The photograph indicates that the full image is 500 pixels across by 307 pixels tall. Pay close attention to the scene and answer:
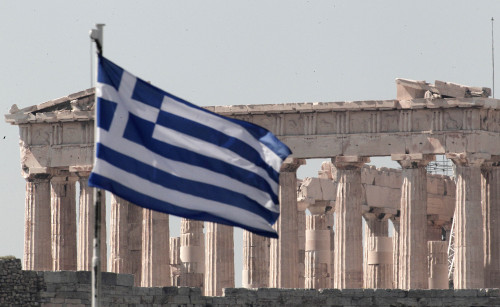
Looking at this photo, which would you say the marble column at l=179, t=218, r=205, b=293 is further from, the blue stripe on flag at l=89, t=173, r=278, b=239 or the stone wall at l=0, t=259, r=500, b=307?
the blue stripe on flag at l=89, t=173, r=278, b=239

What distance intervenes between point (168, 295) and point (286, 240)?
95.3 ft

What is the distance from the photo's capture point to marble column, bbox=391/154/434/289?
7756 cm

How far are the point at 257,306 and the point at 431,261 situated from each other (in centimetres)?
3081

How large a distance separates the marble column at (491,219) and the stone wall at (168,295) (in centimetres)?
2336

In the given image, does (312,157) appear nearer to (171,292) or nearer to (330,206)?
(330,206)

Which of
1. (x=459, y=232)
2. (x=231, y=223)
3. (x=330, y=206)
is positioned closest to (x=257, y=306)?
(x=231, y=223)

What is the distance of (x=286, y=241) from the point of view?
80625 millimetres

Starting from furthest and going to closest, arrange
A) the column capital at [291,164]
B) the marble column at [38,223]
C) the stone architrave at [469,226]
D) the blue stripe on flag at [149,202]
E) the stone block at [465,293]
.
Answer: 1. the marble column at [38,223]
2. the column capital at [291,164]
3. the stone architrave at [469,226]
4. the stone block at [465,293]
5. the blue stripe on flag at [149,202]

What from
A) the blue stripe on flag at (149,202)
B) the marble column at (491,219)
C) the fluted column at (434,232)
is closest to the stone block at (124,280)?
the blue stripe on flag at (149,202)

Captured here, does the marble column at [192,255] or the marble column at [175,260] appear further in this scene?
the marble column at [175,260]

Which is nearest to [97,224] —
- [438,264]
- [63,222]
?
[438,264]

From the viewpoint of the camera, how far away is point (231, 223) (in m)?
34.2

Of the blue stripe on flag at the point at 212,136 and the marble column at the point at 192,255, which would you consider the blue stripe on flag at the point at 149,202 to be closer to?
the blue stripe on flag at the point at 212,136

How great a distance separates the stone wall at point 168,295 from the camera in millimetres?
47562
